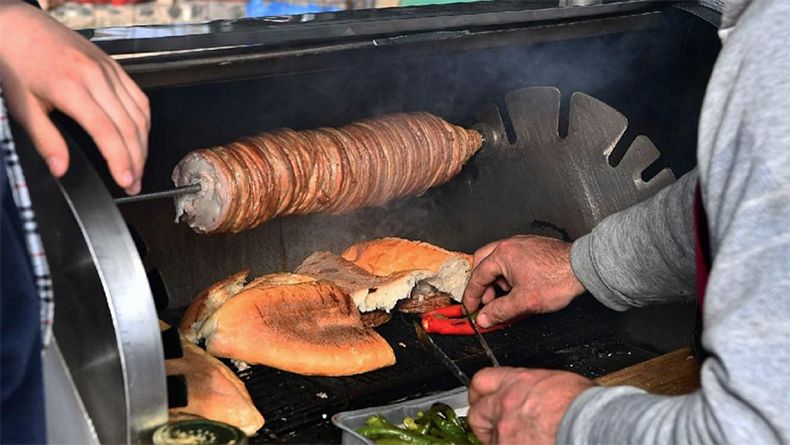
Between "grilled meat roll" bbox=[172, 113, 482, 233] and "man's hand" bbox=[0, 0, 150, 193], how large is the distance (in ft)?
4.34

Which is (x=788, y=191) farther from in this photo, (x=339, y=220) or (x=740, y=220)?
(x=339, y=220)

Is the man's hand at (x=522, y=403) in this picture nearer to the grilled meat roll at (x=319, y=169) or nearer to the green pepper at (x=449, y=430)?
the green pepper at (x=449, y=430)

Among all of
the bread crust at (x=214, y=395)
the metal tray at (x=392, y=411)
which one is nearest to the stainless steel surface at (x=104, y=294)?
the bread crust at (x=214, y=395)

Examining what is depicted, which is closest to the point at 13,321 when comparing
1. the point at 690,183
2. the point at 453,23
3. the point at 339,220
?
the point at 453,23

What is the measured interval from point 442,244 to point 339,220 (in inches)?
16.7

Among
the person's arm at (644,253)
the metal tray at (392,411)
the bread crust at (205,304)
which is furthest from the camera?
the bread crust at (205,304)

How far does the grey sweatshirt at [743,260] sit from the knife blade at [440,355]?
87cm

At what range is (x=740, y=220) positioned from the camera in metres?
1.77

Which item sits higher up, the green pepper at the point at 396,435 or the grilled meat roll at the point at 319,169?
the grilled meat roll at the point at 319,169

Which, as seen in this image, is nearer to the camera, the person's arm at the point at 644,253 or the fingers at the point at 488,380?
the fingers at the point at 488,380

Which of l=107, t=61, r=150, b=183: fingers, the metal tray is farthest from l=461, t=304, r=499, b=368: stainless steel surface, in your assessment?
l=107, t=61, r=150, b=183: fingers

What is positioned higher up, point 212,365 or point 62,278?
point 62,278

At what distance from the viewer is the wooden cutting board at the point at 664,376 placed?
2912 millimetres

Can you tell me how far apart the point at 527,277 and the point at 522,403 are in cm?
108
